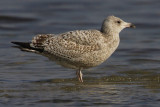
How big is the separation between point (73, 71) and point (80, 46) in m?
1.26

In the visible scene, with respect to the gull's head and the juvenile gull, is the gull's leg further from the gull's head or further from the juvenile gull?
the gull's head

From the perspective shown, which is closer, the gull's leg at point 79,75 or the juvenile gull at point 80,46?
the juvenile gull at point 80,46

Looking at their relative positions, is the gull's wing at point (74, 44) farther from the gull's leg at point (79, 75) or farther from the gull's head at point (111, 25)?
the gull's leg at point (79, 75)

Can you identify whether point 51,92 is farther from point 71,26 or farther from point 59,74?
point 71,26

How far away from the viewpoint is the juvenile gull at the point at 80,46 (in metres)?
9.11

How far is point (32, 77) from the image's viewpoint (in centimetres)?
967

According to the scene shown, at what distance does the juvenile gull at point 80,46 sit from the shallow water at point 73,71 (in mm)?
406

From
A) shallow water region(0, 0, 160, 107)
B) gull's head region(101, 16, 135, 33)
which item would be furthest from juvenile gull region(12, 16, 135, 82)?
shallow water region(0, 0, 160, 107)

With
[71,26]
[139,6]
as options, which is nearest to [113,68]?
[71,26]

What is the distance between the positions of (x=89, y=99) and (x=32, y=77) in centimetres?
227

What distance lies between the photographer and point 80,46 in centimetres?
911

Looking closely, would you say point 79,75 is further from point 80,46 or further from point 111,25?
point 111,25

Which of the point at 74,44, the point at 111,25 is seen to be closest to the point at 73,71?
the point at 74,44

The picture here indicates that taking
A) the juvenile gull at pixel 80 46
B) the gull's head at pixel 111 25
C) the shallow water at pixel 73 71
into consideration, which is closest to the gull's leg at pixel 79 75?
the juvenile gull at pixel 80 46
